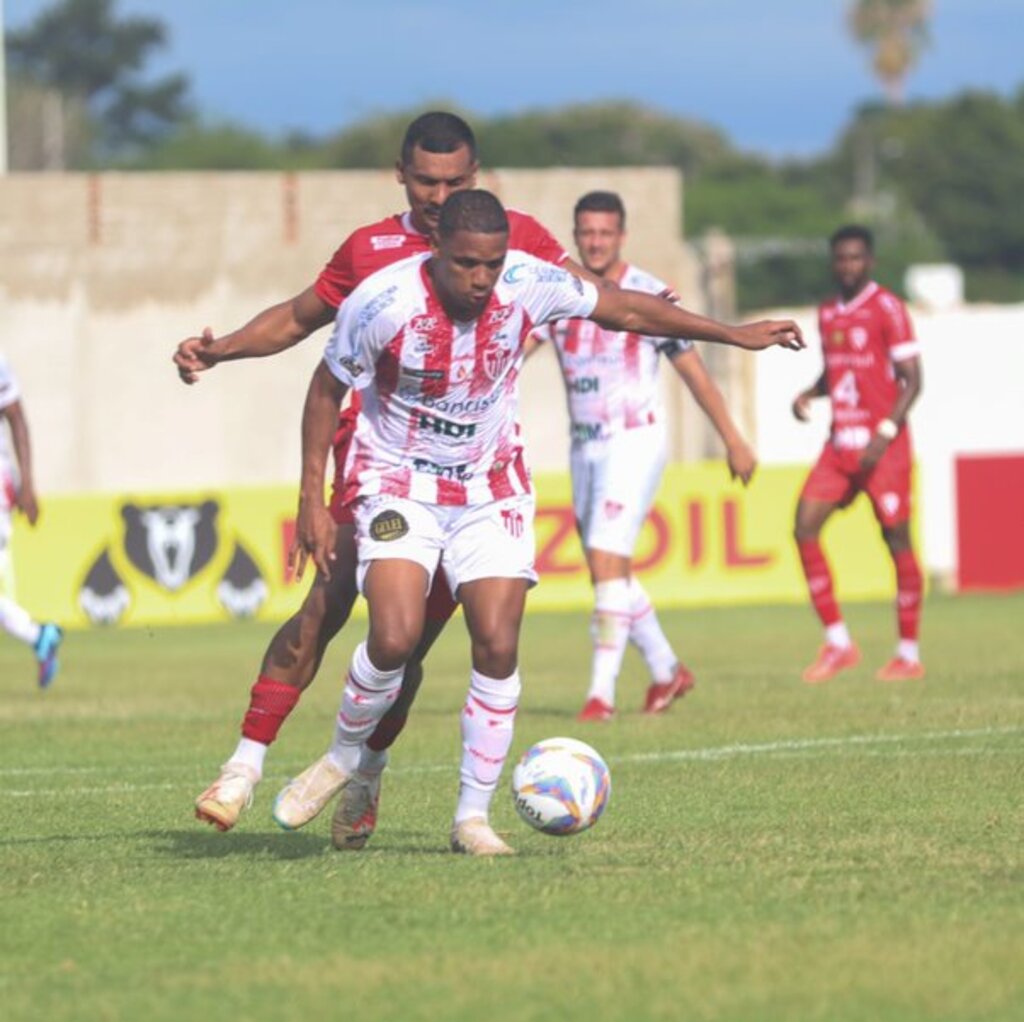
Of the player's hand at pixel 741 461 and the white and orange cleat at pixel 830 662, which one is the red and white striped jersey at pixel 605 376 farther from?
the white and orange cleat at pixel 830 662

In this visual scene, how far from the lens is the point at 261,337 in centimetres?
815

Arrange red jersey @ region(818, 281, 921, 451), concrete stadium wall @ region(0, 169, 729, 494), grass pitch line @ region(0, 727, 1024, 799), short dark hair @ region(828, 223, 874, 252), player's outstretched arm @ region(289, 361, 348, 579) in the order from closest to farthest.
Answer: player's outstretched arm @ region(289, 361, 348, 579) → grass pitch line @ region(0, 727, 1024, 799) → short dark hair @ region(828, 223, 874, 252) → red jersey @ region(818, 281, 921, 451) → concrete stadium wall @ region(0, 169, 729, 494)

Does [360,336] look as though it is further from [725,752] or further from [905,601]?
[905,601]

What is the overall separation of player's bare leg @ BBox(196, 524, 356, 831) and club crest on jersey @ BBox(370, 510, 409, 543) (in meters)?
0.32

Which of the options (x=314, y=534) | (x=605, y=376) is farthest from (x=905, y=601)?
(x=314, y=534)

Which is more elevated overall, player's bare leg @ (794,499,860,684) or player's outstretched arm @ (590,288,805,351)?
player's outstretched arm @ (590,288,805,351)

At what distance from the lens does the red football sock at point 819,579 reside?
51.6 ft

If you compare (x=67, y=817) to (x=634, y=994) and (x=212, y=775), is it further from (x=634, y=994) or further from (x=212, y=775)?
(x=634, y=994)

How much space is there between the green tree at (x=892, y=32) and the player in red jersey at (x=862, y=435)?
4662 inches

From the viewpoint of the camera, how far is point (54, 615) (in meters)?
23.8

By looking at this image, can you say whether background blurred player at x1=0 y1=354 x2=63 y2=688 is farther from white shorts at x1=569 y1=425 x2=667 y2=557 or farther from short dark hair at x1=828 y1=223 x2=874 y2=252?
short dark hair at x1=828 y1=223 x2=874 y2=252

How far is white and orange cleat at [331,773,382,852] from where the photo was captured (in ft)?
27.5

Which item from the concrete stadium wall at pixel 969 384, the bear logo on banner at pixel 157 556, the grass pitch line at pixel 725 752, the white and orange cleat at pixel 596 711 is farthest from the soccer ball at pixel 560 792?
the concrete stadium wall at pixel 969 384

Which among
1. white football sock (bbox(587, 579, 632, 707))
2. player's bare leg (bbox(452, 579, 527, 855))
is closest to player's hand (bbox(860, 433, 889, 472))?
white football sock (bbox(587, 579, 632, 707))
